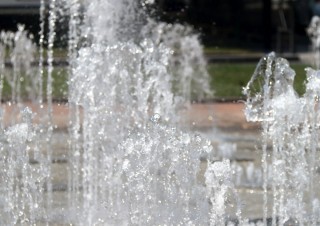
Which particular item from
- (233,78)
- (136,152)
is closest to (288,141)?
(136,152)

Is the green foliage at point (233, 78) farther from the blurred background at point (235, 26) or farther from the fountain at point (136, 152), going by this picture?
the fountain at point (136, 152)

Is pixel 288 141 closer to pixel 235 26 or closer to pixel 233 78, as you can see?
pixel 233 78

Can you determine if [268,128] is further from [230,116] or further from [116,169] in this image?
[230,116]

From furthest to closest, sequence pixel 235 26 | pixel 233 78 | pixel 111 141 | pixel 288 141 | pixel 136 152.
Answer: pixel 235 26 < pixel 233 78 < pixel 111 141 < pixel 288 141 < pixel 136 152

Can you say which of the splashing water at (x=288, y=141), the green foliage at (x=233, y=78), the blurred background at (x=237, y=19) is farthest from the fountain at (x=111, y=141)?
the blurred background at (x=237, y=19)

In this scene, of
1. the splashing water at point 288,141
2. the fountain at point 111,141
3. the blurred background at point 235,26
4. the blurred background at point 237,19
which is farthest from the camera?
the blurred background at point 237,19

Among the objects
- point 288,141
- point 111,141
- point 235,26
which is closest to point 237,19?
point 235,26

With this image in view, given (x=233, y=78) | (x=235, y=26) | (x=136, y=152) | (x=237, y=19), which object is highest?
(x=237, y=19)

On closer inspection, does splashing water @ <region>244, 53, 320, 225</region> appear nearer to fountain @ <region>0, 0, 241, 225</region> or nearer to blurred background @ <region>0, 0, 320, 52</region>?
fountain @ <region>0, 0, 241, 225</region>

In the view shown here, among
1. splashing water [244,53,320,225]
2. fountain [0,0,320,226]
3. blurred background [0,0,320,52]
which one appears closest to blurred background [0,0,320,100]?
blurred background [0,0,320,52]

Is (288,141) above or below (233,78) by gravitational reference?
below

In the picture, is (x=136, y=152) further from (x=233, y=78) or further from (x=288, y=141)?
(x=233, y=78)

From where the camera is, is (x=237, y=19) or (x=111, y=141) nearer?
(x=111, y=141)

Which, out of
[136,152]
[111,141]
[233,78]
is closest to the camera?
[136,152]
